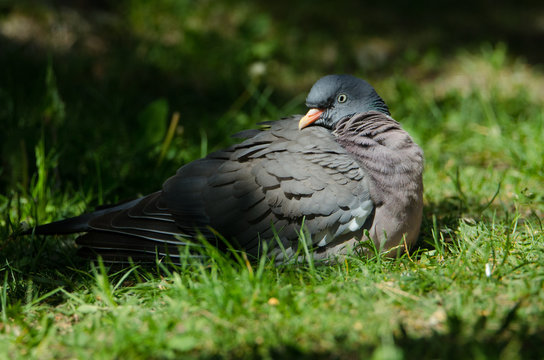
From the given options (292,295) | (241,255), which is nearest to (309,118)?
(241,255)

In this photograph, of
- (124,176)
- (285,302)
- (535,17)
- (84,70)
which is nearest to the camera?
(285,302)

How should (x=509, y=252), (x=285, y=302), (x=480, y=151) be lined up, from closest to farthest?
1. (x=285, y=302)
2. (x=509, y=252)
3. (x=480, y=151)

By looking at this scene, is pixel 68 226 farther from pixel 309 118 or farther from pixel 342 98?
pixel 342 98

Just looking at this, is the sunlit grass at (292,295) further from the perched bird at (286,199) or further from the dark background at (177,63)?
the dark background at (177,63)

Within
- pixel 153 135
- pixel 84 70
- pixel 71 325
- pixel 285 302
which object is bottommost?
pixel 71 325

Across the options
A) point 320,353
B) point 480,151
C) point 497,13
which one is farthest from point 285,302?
point 497,13

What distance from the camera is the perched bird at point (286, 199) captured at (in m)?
2.72

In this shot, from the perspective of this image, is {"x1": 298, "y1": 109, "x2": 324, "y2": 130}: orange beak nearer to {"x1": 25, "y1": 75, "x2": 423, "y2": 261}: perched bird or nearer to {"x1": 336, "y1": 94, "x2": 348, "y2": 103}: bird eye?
{"x1": 25, "y1": 75, "x2": 423, "y2": 261}: perched bird

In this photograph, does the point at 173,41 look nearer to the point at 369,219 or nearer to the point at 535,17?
the point at 369,219

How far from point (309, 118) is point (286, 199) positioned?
595 millimetres

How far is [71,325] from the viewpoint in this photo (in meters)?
2.41

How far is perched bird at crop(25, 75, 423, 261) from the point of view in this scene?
8.93 feet

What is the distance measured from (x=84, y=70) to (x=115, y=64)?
0.96 ft

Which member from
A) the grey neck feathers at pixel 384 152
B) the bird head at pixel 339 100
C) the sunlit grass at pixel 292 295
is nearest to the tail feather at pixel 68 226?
the sunlit grass at pixel 292 295
